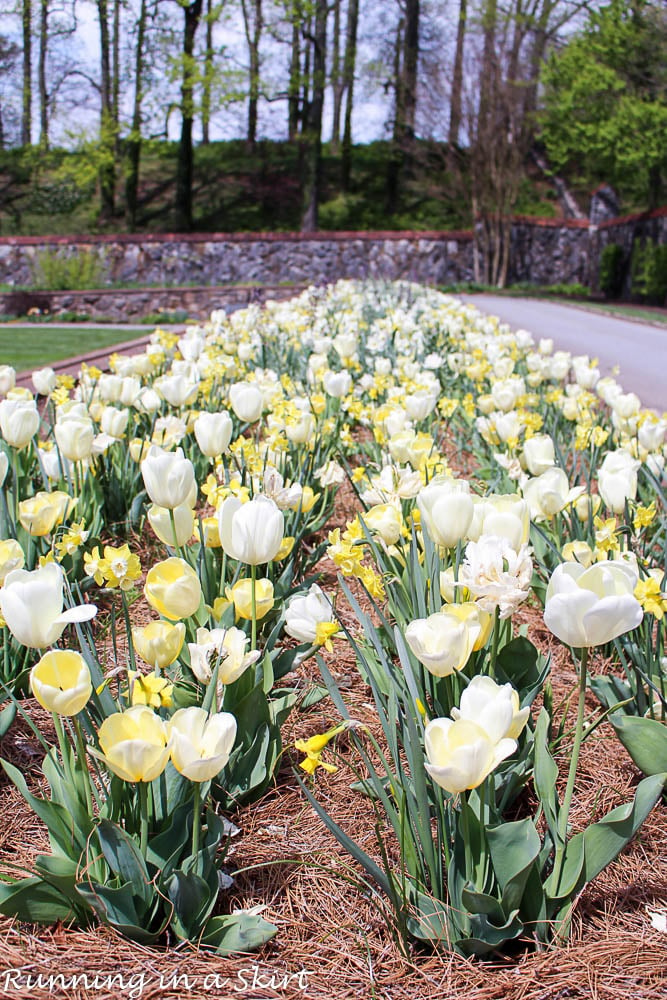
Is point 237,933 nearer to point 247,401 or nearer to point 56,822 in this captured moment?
point 56,822

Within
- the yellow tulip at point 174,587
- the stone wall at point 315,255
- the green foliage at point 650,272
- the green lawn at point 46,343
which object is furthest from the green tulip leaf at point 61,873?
the green foliage at point 650,272

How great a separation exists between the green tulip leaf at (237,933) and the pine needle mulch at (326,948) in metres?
0.02

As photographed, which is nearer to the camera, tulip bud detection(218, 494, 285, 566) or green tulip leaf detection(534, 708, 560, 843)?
green tulip leaf detection(534, 708, 560, 843)

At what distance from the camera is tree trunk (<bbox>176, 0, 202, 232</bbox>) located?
2217 cm

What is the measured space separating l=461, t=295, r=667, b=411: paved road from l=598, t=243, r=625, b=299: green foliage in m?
5.79

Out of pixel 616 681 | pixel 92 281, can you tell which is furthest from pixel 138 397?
pixel 92 281

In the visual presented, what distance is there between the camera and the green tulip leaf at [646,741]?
1418mm

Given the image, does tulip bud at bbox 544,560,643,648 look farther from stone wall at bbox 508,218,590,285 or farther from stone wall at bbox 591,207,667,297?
stone wall at bbox 508,218,590,285

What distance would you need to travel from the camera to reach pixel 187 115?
22750mm

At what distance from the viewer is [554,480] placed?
72.9 inches

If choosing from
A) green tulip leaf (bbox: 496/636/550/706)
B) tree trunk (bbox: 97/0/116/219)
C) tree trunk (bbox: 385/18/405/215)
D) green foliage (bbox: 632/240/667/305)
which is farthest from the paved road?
tree trunk (bbox: 385/18/405/215)

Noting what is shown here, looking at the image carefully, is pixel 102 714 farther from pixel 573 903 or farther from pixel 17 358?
pixel 17 358

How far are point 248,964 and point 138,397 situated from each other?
2.16 m

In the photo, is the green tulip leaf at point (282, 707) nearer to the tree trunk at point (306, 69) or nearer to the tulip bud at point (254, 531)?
the tulip bud at point (254, 531)
